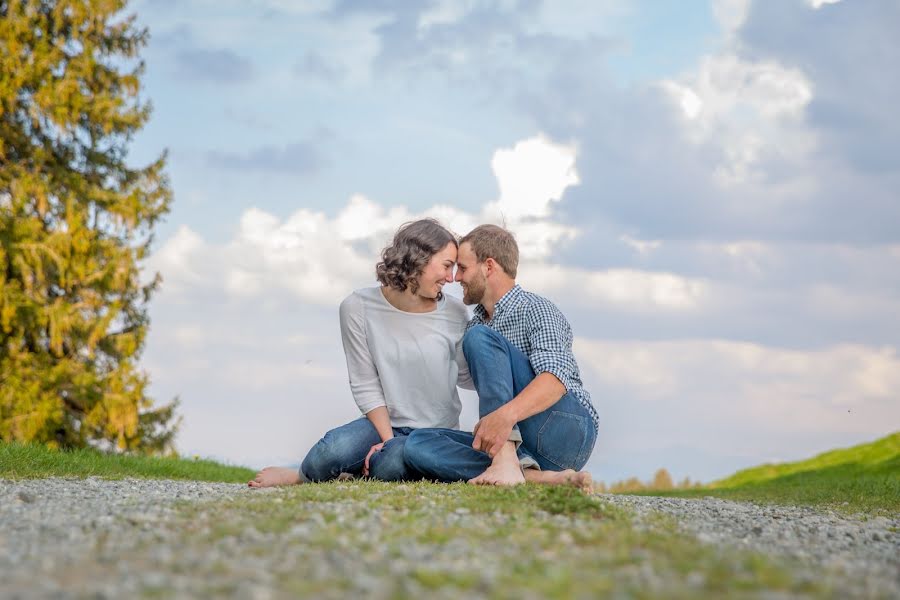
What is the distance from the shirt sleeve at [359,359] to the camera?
687 cm

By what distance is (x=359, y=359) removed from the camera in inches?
272

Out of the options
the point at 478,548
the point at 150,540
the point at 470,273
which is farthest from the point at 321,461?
the point at 478,548

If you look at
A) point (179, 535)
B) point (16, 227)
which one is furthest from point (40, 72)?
point (179, 535)

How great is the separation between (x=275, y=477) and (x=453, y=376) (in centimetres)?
168

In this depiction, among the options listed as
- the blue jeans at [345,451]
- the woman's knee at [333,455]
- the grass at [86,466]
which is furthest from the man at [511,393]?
the grass at [86,466]

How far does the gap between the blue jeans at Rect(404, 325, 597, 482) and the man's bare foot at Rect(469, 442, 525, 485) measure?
0.82 ft

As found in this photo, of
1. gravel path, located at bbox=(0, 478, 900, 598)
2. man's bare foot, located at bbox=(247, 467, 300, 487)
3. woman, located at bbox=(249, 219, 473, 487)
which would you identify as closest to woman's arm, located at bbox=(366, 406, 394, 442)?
woman, located at bbox=(249, 219, 473, 487)

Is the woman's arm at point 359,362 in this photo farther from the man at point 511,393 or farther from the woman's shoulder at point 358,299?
the man at point 511,393

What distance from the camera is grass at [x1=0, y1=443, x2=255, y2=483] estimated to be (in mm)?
8352

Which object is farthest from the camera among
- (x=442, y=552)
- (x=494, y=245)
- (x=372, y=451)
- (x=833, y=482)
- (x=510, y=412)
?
(x=833, y=482)

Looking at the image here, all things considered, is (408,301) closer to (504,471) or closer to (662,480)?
(504,471)

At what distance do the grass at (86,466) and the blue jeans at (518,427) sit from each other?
376 cm

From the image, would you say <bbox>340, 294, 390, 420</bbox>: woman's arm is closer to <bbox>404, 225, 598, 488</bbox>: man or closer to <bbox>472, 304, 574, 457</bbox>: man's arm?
<bbox>404, 225, 598, 488</bbox>: man

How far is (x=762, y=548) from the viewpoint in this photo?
428 centimetres
